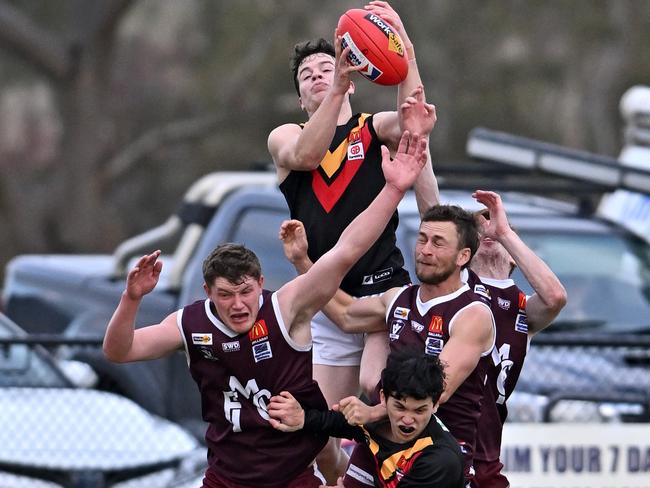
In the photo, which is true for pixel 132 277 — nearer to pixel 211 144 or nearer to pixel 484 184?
pixel 484 184

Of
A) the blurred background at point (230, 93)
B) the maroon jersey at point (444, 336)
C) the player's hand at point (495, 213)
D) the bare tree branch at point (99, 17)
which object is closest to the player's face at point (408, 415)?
the maroon jersey at point (444, 336)

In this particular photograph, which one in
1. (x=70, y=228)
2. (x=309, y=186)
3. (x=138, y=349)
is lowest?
(x=70, y=228)

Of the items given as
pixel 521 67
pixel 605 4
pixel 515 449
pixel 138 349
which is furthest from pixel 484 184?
pixel 521 67

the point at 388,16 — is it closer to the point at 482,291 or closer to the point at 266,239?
the point at 482,291

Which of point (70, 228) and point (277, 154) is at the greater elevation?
point (277, 154)

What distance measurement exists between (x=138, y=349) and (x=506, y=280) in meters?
1.53

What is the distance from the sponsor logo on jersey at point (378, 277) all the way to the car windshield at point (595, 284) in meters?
3.81

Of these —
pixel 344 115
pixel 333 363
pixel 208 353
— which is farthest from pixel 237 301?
pixel 344 115

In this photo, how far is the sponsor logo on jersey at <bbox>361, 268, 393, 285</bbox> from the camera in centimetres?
602

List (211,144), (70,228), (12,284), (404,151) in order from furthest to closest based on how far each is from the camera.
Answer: (211,144)
(70,228)
(12,284)
(404,151)

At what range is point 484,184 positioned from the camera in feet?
34.3

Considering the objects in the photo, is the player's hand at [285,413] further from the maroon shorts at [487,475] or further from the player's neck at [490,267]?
the player's neck at [490,267]

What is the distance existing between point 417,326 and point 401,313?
95 mm

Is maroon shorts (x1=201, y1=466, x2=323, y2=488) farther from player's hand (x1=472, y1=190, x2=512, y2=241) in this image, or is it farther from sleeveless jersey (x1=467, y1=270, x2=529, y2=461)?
player's hand (x1=472, y1=190, x2=512, y2=241)
